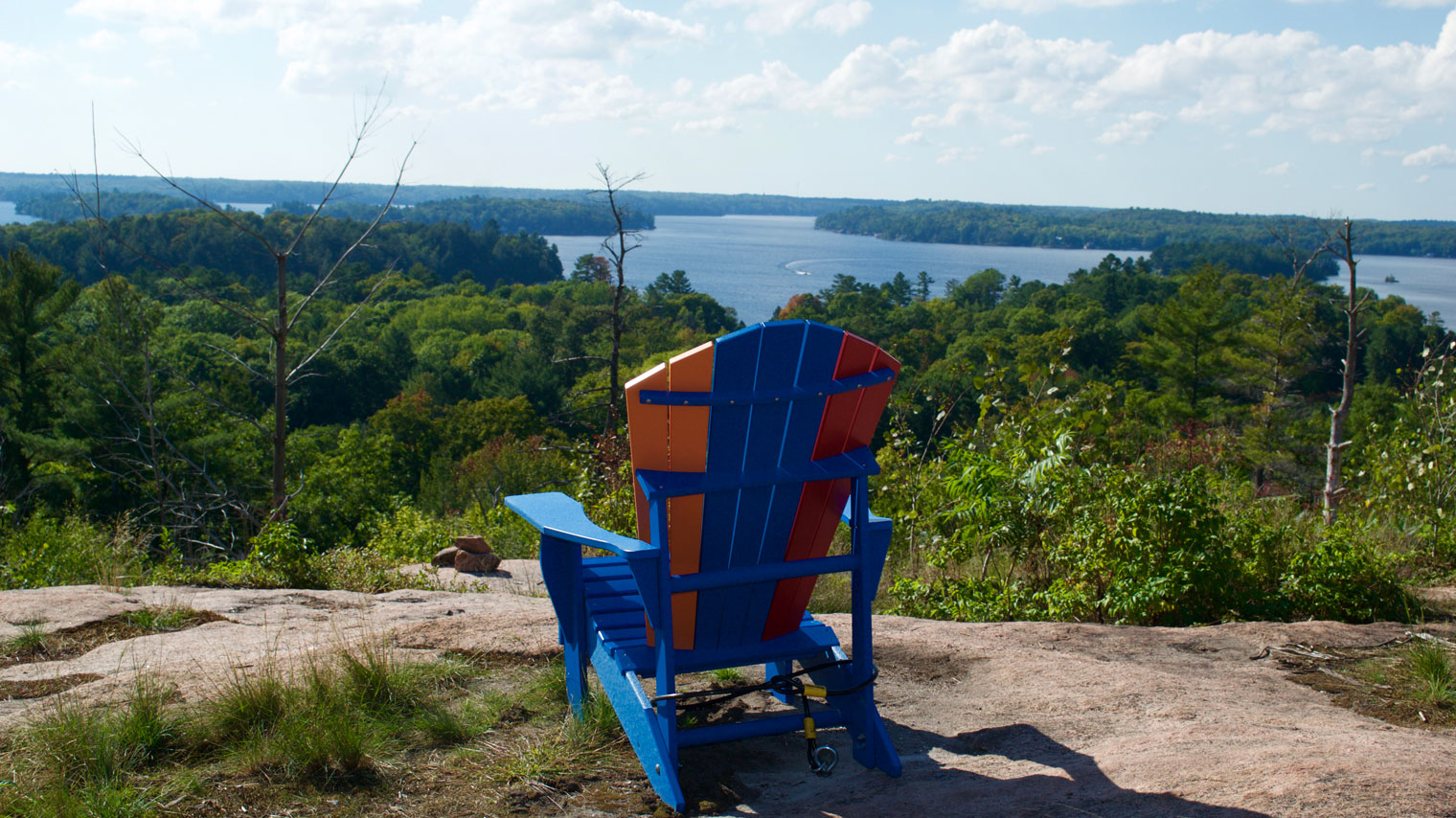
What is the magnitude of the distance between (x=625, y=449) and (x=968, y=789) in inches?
189

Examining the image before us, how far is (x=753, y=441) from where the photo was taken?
2.14 meters

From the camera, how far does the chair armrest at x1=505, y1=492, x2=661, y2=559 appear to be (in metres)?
2.09

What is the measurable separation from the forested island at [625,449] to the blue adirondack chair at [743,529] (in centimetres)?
178

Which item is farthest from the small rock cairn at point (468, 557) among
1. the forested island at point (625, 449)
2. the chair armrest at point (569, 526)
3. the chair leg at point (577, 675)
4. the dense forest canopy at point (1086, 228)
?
the dense forest canopy at point (1086, 228)

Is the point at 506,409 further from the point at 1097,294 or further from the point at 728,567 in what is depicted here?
the point at 1097,294

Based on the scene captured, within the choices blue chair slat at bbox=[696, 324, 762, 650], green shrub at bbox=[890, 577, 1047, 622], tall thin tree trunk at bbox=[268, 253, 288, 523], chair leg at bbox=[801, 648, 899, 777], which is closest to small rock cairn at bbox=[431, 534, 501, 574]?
tall thin tree trunk at bbox=[268, 253, 288, 523]

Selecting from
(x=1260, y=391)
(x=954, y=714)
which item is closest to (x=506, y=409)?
(x=1260, y=391)

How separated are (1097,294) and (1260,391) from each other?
2957cm

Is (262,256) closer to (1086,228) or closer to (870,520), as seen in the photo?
(870,520)

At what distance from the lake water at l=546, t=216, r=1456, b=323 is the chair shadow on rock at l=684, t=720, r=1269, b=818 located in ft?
219

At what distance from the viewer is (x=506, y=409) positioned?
1425 inches

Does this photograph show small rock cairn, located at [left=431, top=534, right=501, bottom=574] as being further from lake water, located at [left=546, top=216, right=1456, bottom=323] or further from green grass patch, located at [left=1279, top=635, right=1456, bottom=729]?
lake water, located at [left=546, top=216, right=1456, bottom=323]

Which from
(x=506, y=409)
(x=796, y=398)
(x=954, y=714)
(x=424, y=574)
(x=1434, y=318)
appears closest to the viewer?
(x=796, y=398)

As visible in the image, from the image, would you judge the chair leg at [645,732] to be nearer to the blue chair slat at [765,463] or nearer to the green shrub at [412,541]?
the blue chair slat at [765,463]
